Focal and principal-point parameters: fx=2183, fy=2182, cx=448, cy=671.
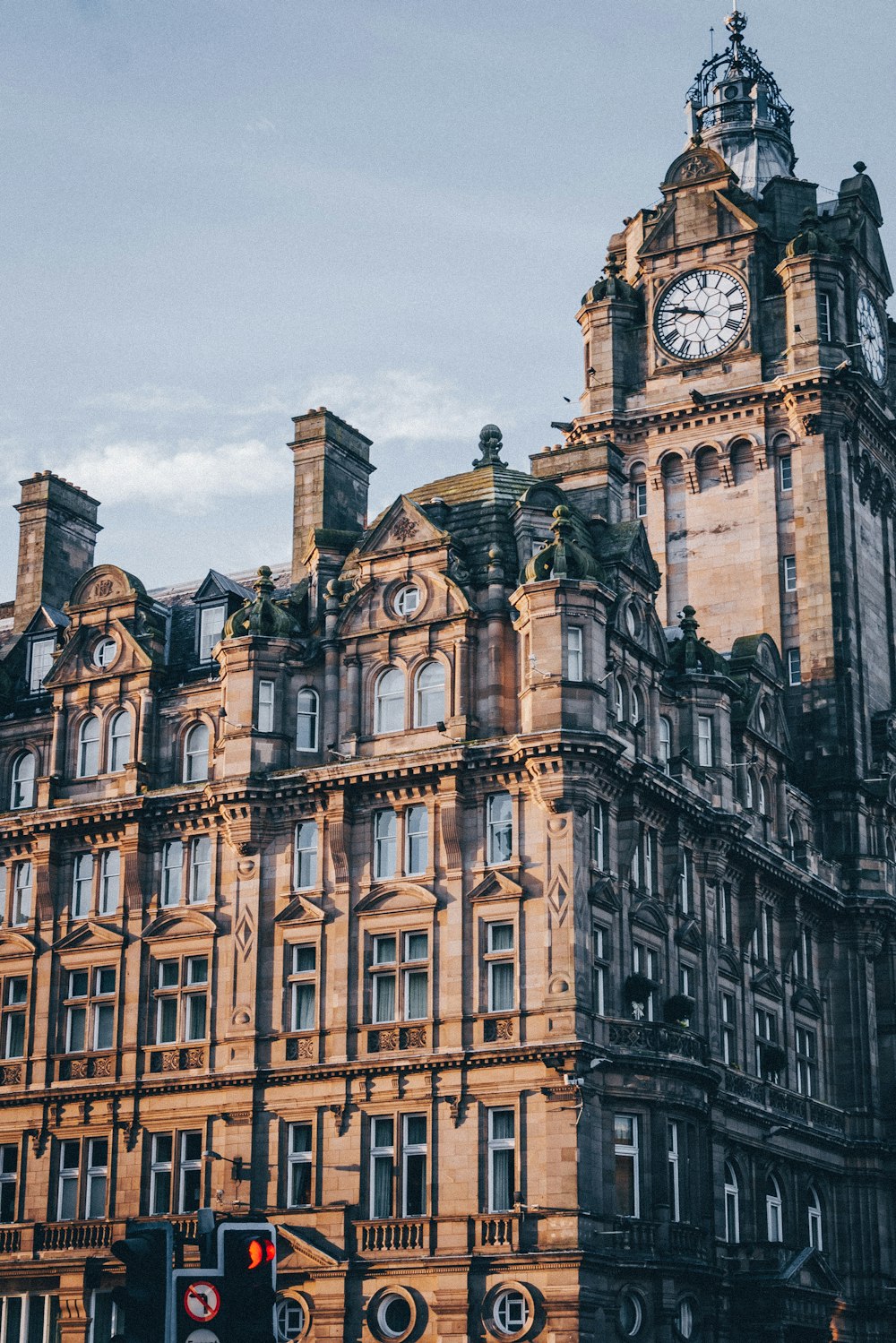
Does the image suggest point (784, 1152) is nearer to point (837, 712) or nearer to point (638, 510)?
point (837, 712)

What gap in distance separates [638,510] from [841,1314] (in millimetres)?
33095

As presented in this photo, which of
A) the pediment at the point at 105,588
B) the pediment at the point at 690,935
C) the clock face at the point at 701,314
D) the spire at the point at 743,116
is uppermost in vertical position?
the spire at the point at 743,116

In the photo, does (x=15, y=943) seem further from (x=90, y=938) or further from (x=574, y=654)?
(x=574, y=654)

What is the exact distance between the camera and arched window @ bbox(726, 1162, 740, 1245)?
231ft

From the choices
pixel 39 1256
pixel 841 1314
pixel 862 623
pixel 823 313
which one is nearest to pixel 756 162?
pixel 823 313

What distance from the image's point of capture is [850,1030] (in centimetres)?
8119

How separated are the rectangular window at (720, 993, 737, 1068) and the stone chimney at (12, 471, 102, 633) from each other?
29.1 metres

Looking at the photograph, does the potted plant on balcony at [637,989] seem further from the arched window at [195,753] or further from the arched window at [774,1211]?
the arched window at [195,753]

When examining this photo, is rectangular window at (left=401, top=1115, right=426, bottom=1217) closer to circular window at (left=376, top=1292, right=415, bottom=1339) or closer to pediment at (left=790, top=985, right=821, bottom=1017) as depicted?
circular window at (left=376, top=1292, right=415, bottom=1339)

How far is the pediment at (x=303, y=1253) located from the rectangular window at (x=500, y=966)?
8517 millimetres

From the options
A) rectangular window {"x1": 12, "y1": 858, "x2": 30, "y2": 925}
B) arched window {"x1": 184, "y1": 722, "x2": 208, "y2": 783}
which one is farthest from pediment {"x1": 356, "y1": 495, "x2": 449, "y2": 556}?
rectangular window {"x1": 12, "y1": 858, "x2": 30, "y2": 925}

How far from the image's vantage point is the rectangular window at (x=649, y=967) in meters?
67.1

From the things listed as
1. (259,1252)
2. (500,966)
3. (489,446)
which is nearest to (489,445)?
(489,446)

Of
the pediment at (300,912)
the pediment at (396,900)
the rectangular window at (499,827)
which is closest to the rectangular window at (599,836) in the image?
the rectangular window at (499,827)
